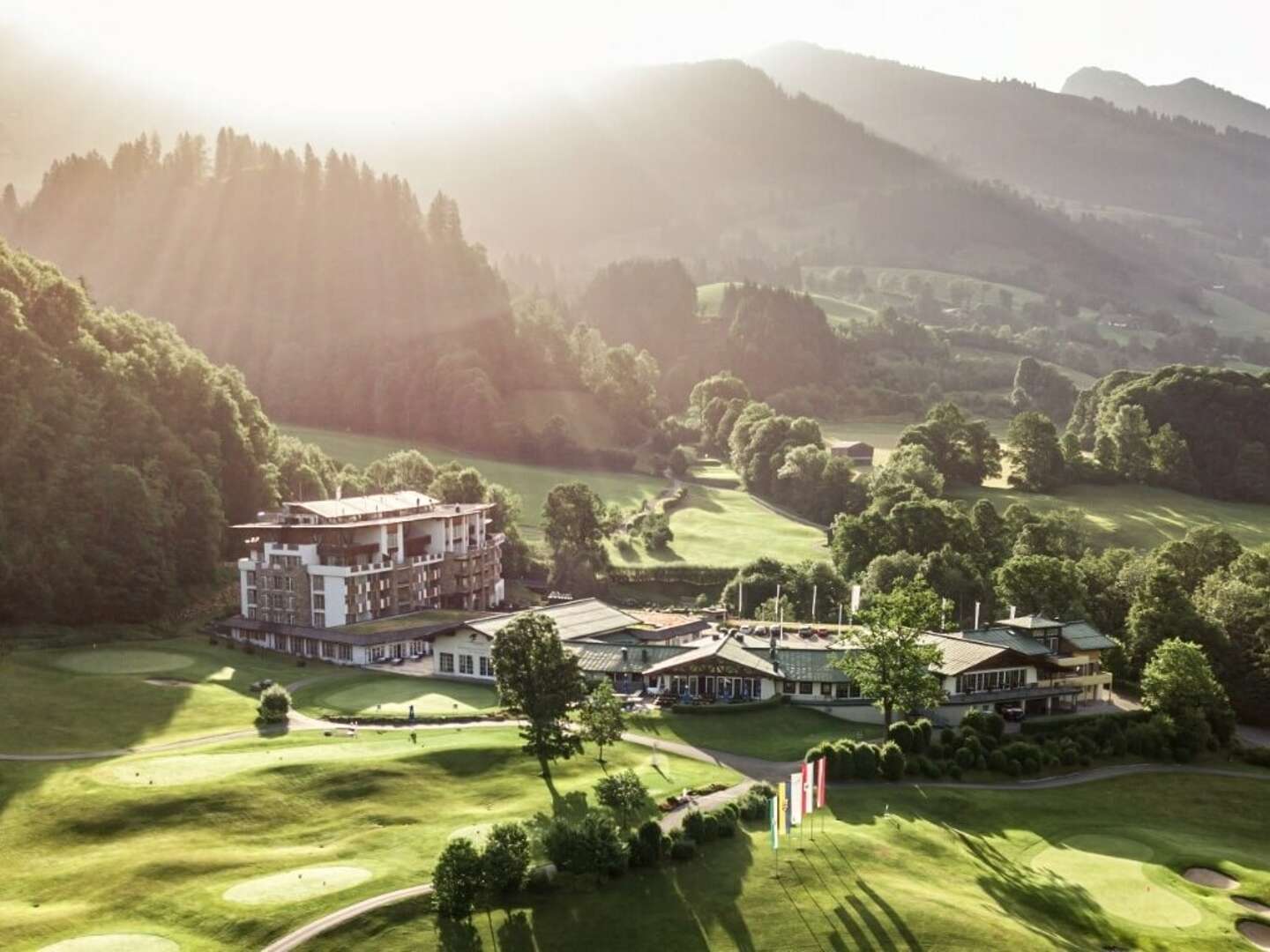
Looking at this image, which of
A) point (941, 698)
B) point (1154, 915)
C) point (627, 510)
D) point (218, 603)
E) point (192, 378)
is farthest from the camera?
point (627, 510)

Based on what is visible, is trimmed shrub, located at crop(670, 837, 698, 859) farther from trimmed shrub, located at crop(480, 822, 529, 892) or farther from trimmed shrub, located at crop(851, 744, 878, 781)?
trimmed shrub, located at crop(851, 744, 878, 781)

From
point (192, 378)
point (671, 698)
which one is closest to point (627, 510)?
point (192, 378)

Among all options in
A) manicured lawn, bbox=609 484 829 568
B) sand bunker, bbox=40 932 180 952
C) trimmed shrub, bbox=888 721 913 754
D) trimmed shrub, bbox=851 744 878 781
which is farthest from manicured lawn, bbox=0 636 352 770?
manicured lawn, bbox=609 484 829 568

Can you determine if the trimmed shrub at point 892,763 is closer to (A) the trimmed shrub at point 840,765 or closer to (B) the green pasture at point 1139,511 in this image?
(A) the trimmed shrub at point 840,765

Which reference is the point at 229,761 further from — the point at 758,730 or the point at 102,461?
the point at 102,461

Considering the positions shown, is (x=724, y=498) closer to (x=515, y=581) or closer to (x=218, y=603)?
(x=515, y=581)
